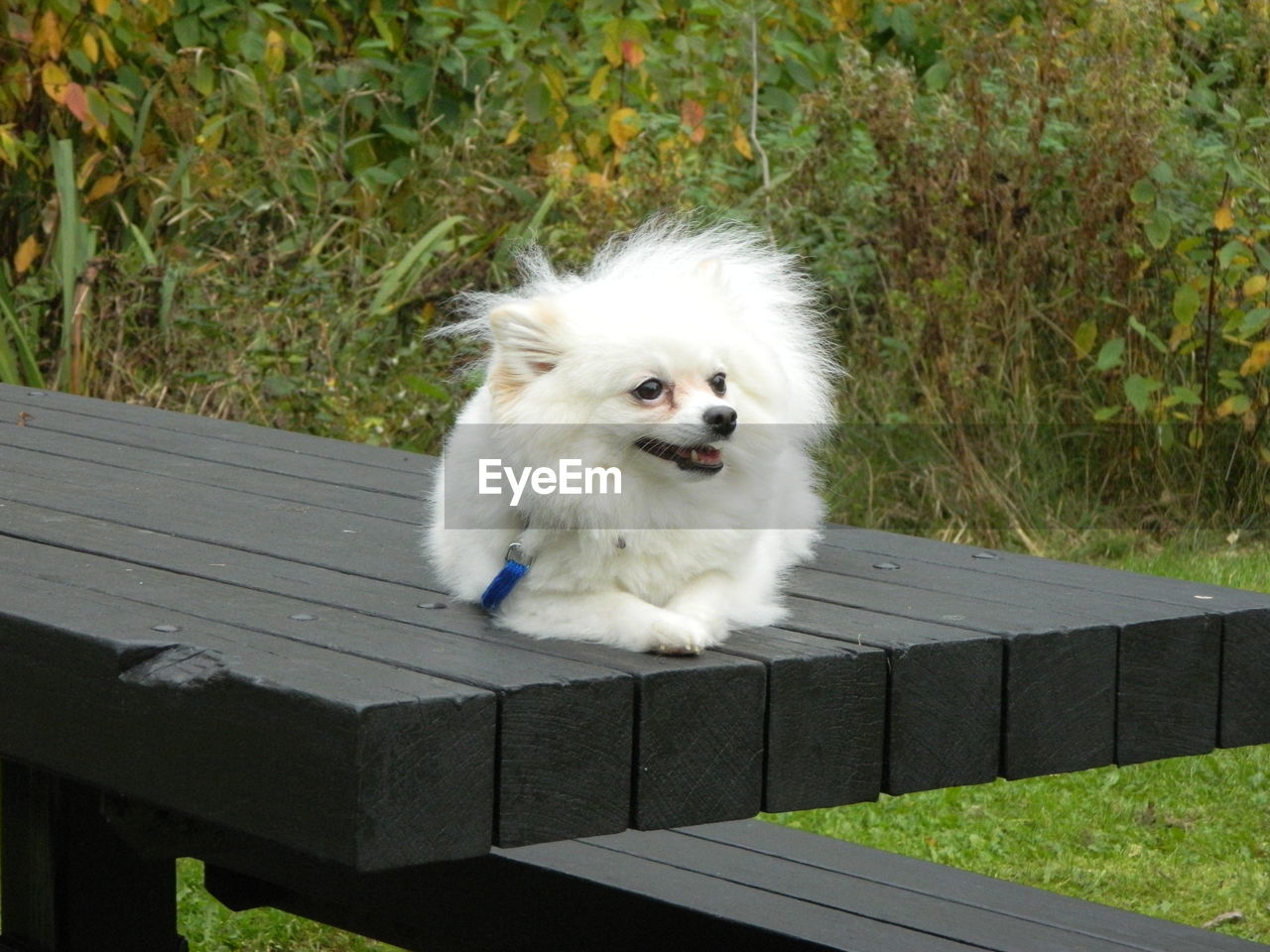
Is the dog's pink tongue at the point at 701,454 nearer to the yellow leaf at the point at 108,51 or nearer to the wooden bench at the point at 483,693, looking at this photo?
the wooden bench at the point at 483,693

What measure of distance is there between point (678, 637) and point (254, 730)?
436mm

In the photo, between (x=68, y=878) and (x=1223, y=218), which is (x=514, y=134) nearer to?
(x=1223, y=218)

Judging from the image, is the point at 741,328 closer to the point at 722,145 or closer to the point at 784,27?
the point at 722,145

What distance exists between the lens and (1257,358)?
16.9 feet

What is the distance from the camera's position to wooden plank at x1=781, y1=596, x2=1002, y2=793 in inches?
71.6

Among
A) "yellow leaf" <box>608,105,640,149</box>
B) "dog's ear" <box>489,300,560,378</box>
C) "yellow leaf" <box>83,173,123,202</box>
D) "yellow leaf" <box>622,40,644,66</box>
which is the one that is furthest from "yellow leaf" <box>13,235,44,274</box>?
"dog's ear" <box>489,300,560,378</box>

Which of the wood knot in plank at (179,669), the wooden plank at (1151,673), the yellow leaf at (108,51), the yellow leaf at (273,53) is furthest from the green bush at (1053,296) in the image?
the wood knot in plank at (179,669)

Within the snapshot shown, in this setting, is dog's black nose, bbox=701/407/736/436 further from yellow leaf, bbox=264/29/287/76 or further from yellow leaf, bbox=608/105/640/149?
yellow leaf, bbox=264/29/287/76

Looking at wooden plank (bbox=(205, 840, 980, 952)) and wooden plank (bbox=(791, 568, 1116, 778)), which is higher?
wooden plank (bbox=(791, 568, 1116, 778))

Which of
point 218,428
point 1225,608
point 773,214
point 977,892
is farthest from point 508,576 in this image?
point 773,214

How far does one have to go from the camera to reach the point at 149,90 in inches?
268

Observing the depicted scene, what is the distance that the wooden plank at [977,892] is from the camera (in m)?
2.44

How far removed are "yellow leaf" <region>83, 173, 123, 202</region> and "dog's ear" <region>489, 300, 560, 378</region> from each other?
5129 millimetres

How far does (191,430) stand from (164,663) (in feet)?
6.03
